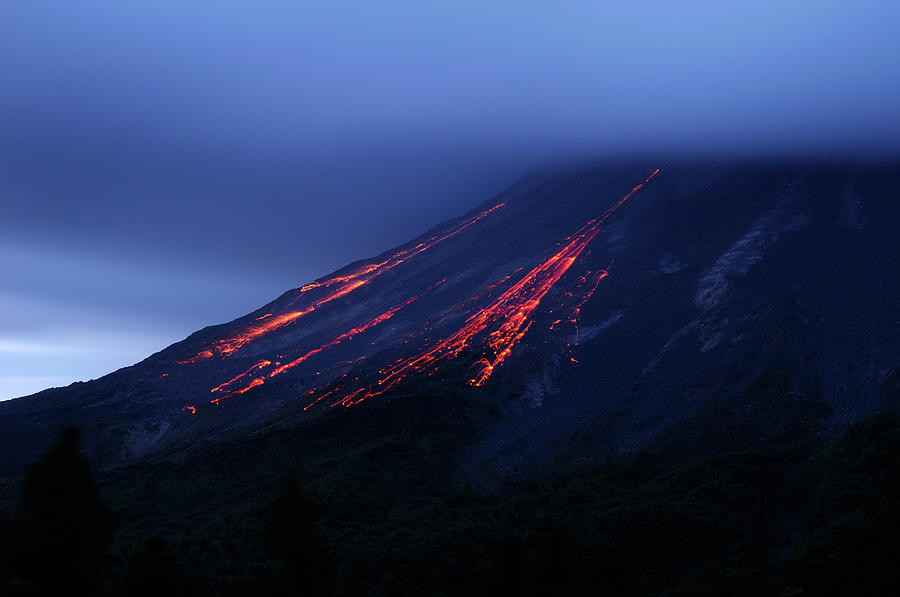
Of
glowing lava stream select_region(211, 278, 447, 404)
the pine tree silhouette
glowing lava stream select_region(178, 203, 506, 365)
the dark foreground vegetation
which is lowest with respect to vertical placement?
the dark foreground vegetation

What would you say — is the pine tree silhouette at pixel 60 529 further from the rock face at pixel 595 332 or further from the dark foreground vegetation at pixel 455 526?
the rock face at pixel 595 332

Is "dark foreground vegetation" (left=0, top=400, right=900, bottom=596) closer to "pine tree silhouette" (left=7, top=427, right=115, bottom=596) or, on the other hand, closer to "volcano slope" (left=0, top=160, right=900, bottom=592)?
"pine tree silhouette" (left=7, top=427, right=115, bottom=596)

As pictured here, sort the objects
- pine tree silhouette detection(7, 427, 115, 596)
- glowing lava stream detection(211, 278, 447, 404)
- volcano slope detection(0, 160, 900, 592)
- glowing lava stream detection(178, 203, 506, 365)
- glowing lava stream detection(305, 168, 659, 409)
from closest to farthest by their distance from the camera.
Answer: pine tree silhouette detection(7, 427, 115, 596)
volcano slope detection(0, 160, 900, 592)
glowing lava stream detection(305, 168, 659, 409)
glowing lava stream detection(211, 278, 447, 404)
glowing lava stream detection(178, 203, 506, 365)

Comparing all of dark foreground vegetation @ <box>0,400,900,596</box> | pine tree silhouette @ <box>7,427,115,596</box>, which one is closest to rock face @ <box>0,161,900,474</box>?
dark foreground vegetation @ <box>0,400,900,596</box>

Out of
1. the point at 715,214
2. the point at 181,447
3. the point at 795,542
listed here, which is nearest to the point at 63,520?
the point at 795,542

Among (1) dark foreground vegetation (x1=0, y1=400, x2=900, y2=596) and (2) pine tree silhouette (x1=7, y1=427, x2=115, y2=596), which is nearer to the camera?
(2) pine tree silhouette (x1=7, y1=427, x2=115, y2=596)

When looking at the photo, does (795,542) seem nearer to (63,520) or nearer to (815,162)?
(63,520)
